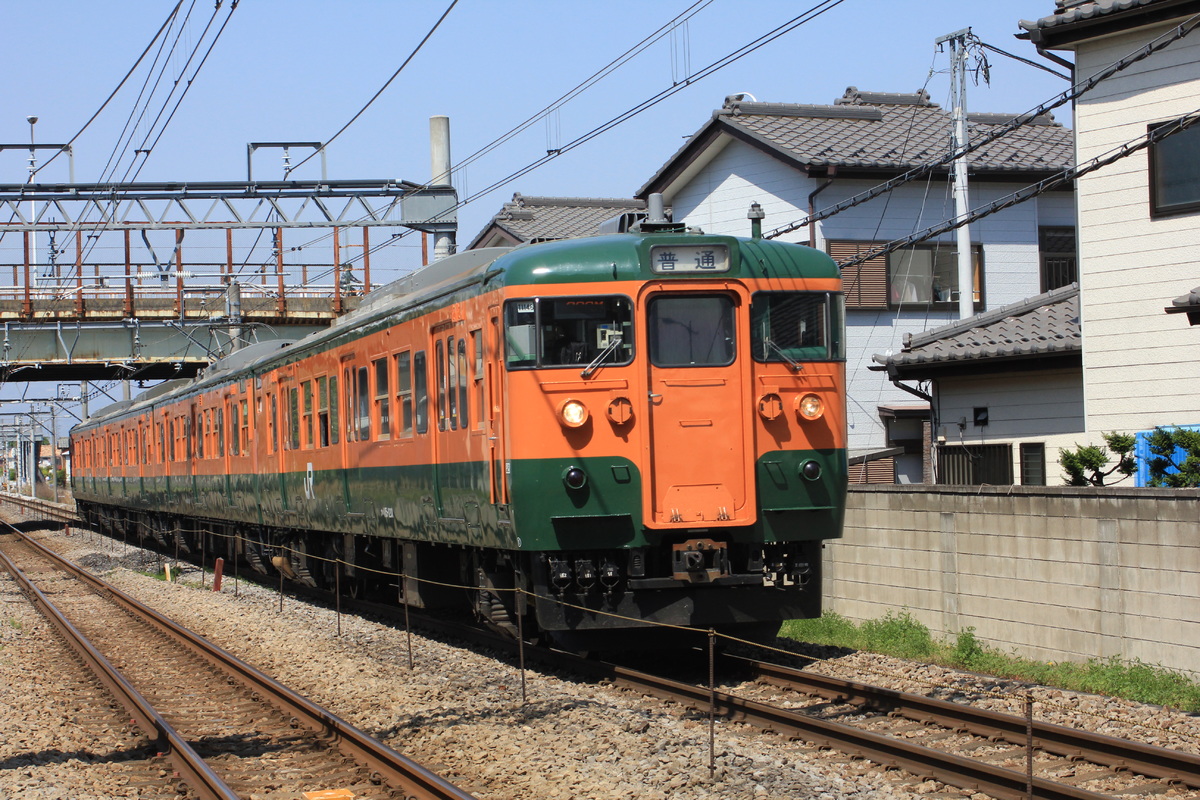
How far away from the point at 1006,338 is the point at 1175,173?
2363 millimetres

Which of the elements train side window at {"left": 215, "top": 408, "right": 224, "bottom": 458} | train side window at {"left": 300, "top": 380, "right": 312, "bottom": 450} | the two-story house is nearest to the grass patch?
train side window at {"left": 300, "top": 380, "right": 312, "bottom": 450}

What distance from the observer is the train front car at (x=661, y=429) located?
906 cm

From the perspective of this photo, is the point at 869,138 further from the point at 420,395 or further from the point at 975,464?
the point at 420,395

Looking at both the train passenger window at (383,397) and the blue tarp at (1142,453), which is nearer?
the blue tarp at (1142,453)

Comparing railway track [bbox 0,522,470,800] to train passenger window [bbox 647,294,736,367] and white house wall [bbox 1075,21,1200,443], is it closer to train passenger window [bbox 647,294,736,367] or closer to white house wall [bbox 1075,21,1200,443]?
train passenger window [bbox 647,294,736,367]

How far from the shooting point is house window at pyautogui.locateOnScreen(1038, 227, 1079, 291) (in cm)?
2231

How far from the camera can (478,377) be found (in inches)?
387

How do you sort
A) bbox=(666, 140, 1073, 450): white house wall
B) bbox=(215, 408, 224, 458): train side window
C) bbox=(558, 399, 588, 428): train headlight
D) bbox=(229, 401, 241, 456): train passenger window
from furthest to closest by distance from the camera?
bbox=(666, 140, 1073, 450): white house wall < bbox=(215, 408, 224, 458): train side window < bbox=(229, 401, 241, 456): train passenger window < bbox=(558, 399, 588, 428): train headlight

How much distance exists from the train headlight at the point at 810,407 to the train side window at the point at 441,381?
2.91 metres

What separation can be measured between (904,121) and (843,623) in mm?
14574

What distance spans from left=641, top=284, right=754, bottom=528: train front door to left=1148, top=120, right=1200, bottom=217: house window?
19.1ft

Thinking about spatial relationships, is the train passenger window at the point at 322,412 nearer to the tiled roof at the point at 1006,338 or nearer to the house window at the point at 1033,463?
the tiled roof at the point at 1006,338

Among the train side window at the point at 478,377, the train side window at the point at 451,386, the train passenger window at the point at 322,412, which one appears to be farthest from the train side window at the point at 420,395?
the train passenger window at the point at 322,412

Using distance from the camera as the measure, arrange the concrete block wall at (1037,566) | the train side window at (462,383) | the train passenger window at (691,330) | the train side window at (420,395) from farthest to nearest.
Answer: the train side window at (420,395) < the train side window at (462,383) < the train passenger window at (691,330) < the concrete block wall at (1037,566)
